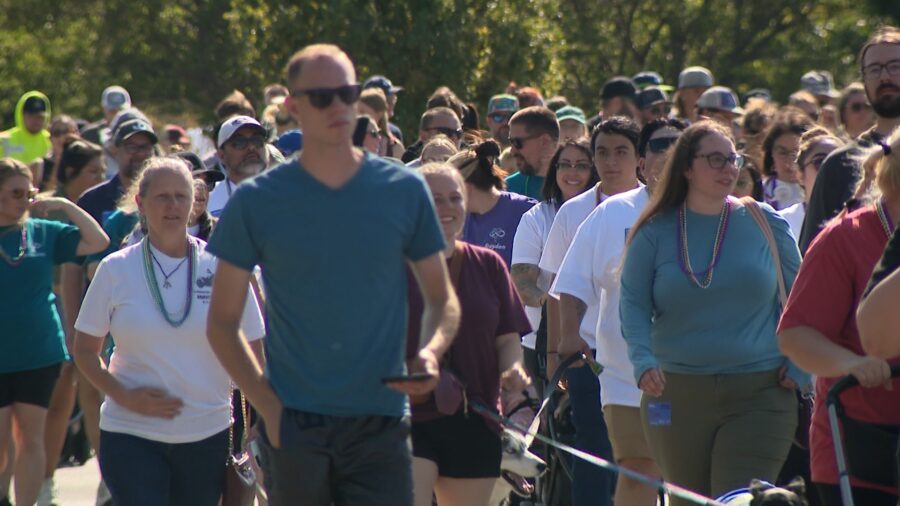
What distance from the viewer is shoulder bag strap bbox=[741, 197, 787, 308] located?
6848 millimetres

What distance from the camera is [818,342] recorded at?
198 inches

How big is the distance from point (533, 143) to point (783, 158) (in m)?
1.86

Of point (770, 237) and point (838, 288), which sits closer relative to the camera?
point (838, 288)

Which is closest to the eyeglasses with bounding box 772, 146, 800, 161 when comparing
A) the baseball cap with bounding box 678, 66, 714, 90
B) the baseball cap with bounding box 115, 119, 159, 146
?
the baseball cap with bounding box 115, 119, 159, 146

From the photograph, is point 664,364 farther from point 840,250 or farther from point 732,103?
point 732,103

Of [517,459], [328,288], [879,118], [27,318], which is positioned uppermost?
[879,118]

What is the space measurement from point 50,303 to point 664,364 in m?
4.00

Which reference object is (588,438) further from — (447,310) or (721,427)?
(447,310)

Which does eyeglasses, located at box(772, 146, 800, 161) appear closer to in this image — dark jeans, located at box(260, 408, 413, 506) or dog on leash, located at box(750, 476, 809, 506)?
dog on leash, located at box(750, 476, 809, 506)

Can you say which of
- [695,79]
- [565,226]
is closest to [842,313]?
[565,226]

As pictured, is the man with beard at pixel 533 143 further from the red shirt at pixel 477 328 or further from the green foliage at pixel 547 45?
the green foliage at pixel 547 45

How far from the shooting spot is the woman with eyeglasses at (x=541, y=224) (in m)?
8.85

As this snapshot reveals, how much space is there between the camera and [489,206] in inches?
362

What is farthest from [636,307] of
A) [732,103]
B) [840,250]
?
[732,103]
